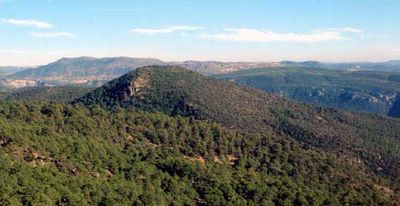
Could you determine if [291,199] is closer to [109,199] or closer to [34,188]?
[109,199]

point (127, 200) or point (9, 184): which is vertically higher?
point (9, 184)

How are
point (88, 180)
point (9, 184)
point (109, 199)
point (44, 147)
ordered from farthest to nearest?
point (44, 147)
point (88, 180)
point (109, 199)
point (9, 184)

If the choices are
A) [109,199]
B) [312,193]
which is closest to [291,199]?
[312,193]

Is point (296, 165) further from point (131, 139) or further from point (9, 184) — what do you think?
point (9, 184)

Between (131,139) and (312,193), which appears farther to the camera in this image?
(131,139)

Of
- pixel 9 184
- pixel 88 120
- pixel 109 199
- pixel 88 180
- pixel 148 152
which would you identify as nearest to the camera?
pixel 9 184

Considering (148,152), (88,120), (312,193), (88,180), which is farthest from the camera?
(88,120)

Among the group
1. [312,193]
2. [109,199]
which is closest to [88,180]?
[109,199]

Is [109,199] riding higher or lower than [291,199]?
higher

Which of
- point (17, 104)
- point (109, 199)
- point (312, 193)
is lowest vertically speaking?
point (312, 193)
